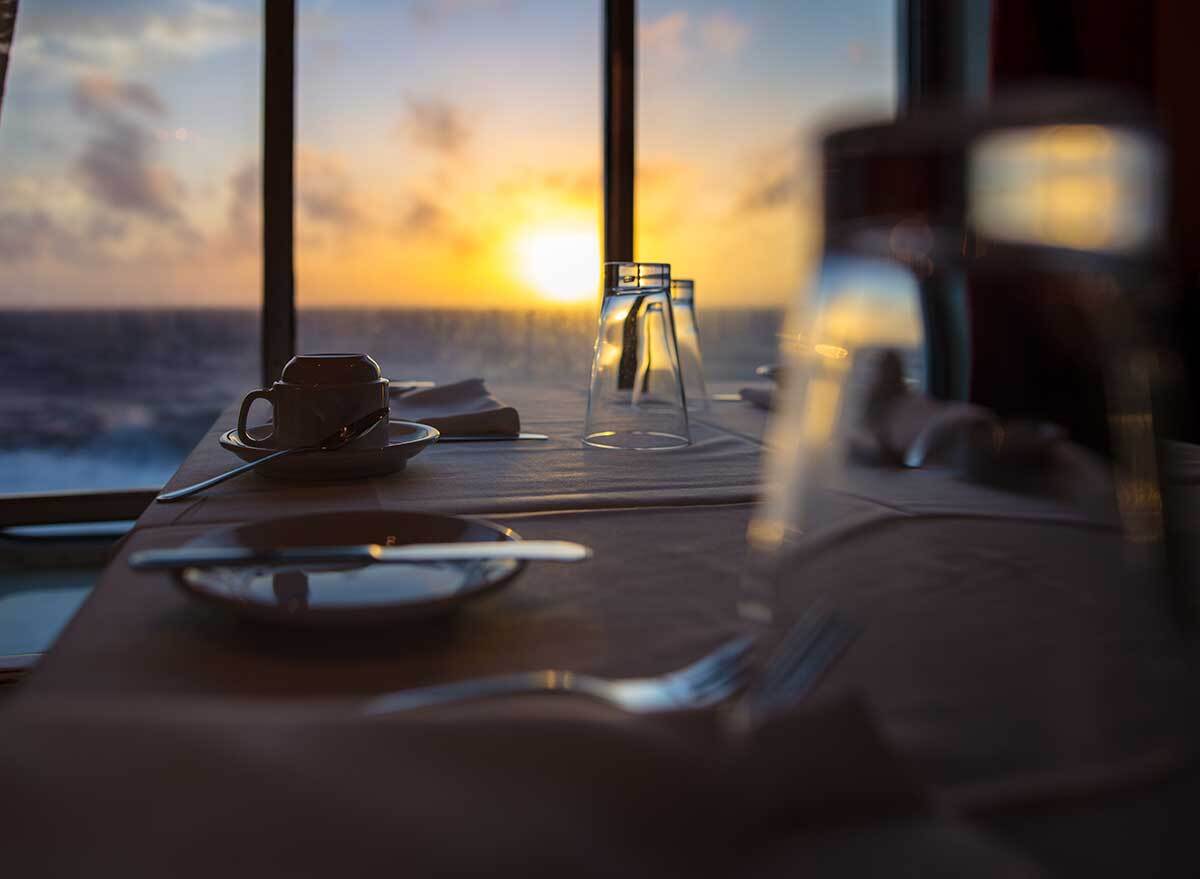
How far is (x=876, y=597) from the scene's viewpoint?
A: 27 centimetres

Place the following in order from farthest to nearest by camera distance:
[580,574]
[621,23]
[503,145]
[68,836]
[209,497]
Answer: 1. [503,145]
2. [621,23]
3. [209,497]
4. [580,574]
5. [68,836]

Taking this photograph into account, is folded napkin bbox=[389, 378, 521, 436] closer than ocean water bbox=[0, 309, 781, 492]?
Yes

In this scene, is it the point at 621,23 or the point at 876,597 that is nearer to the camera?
the point at 876,597

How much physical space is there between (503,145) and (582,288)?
53cm

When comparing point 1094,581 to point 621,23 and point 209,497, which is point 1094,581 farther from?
point 621,23

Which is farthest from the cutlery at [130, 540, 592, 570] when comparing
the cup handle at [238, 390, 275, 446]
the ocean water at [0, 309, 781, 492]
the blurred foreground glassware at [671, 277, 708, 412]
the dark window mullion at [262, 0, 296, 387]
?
the dark window mullion at [262, 0, 296, 387]

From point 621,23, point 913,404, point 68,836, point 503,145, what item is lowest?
point 68,836

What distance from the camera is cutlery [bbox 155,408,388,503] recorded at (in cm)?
69

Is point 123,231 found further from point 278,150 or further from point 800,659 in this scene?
point 800,659

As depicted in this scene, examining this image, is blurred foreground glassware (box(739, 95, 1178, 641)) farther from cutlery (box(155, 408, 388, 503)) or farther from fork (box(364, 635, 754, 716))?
cutlery (box(155, 408, 388, 503))

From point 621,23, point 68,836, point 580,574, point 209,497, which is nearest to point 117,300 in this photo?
point 621,23

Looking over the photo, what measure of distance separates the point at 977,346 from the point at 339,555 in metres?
0.29

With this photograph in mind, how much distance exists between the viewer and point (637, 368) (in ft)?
3.07

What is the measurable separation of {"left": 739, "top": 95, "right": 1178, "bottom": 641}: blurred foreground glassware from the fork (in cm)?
4
